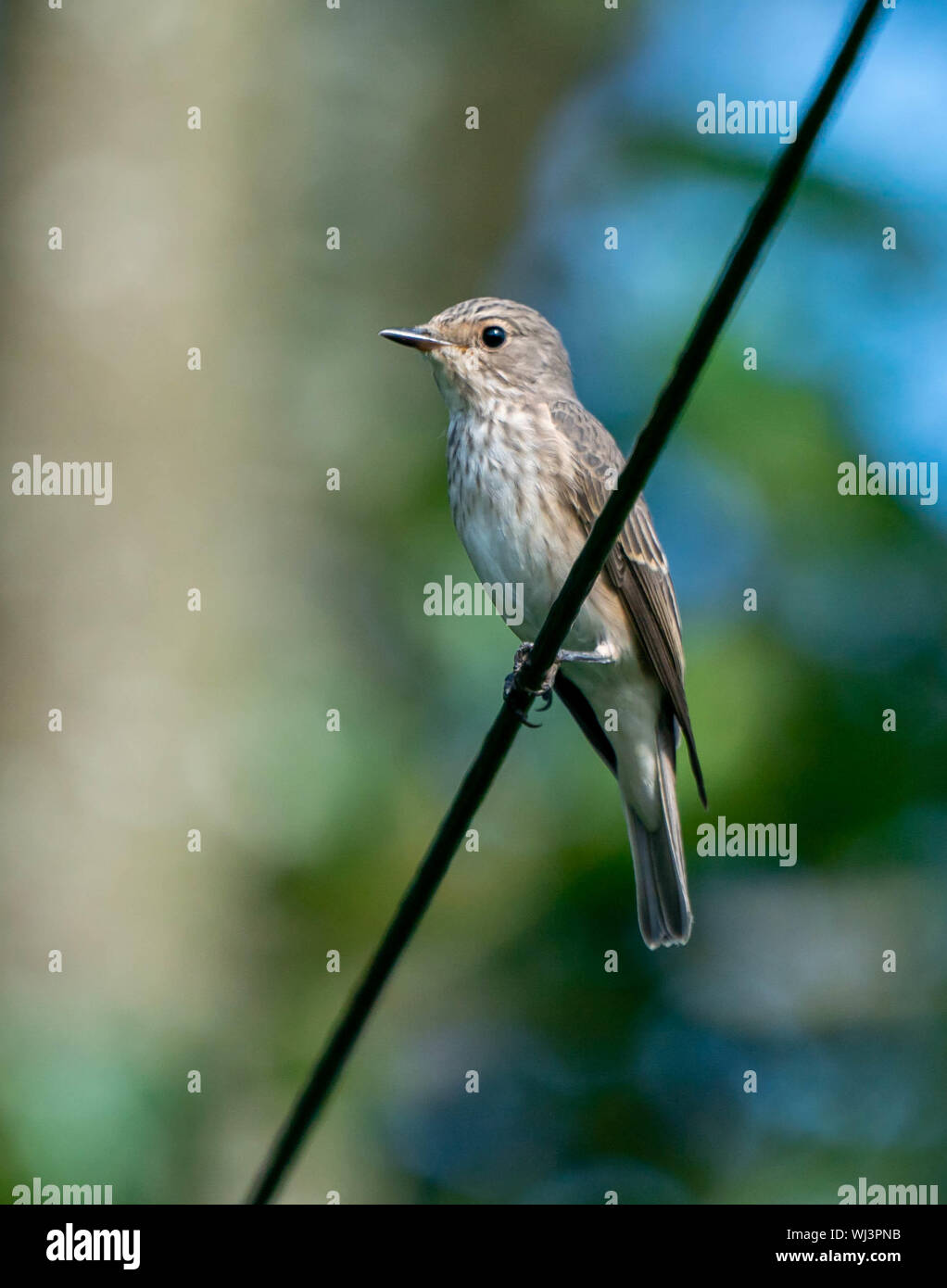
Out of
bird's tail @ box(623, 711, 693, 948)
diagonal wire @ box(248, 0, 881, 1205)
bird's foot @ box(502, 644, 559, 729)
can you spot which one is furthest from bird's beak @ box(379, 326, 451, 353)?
diagonal wire @ box(248, 0, 881, 1205)

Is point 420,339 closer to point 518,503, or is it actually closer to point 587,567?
point 518,503

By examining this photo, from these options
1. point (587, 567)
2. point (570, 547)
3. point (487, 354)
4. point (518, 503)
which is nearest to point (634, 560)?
point (570, 547)

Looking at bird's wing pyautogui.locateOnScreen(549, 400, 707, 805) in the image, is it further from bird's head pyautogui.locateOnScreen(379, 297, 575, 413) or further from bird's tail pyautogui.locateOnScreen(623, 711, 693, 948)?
bird's tail pyautogui.locateOnScreen(623, 711, 693, 948)

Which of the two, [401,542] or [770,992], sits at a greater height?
[401,542]

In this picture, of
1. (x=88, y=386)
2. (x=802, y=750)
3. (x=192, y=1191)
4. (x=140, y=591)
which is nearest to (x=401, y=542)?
(x=140, y=591)

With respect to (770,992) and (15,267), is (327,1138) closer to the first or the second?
(770,992)
